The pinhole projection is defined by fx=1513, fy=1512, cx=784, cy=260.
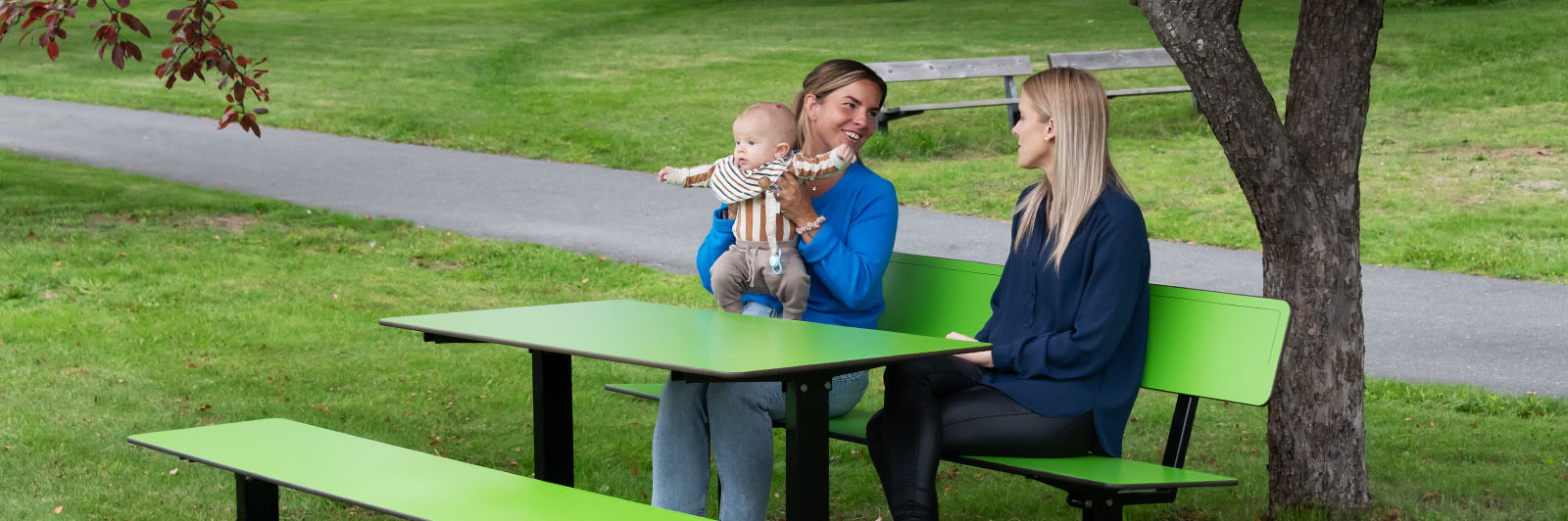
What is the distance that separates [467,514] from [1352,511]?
8.63 feet

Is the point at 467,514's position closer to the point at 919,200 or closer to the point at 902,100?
the point at 919,200

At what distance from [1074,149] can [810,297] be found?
3.10ft

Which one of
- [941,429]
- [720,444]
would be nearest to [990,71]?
[720,444]

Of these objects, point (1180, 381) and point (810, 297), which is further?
point (810, 297)

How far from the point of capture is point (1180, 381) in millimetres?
4023

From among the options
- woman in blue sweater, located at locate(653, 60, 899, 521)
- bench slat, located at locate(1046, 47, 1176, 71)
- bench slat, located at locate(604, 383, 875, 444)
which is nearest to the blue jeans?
woman in blue sweater, located at locate(653, 60, 899, 521)

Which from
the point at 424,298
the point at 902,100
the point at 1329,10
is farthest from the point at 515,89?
the point at 1329,10

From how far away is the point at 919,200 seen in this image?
11289 millimetres

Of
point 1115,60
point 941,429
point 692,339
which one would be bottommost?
point 941,429

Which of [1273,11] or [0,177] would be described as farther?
[1273,11]

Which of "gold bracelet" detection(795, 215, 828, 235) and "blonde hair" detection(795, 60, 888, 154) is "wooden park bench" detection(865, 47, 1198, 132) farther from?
"gold bracelet" detection(795, 215, 828, 235)

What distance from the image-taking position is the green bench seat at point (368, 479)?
129 inches

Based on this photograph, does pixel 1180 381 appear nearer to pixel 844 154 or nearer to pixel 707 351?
pixel 844 154

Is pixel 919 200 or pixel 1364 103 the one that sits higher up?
pixel 1364 103
